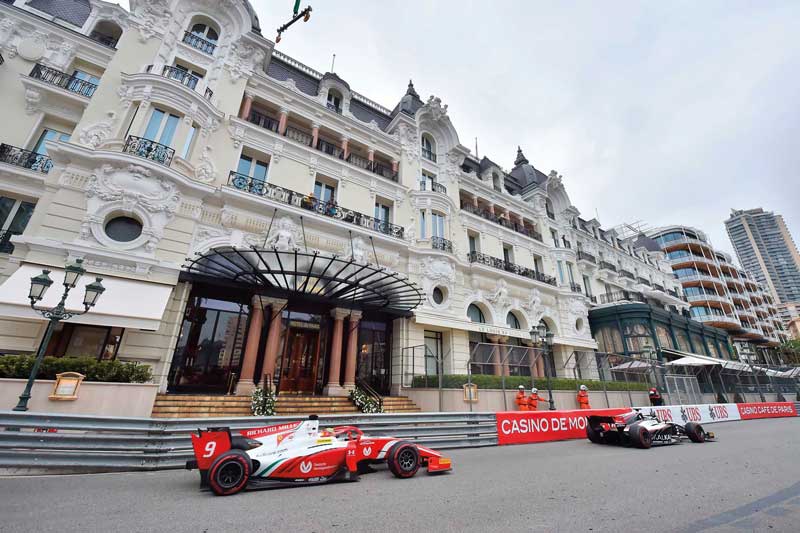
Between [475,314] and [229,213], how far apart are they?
14301 millimetres

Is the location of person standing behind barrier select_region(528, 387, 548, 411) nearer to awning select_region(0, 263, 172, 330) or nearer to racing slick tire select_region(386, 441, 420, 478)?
racing slick tire select_region(386, 441, 420, 478)

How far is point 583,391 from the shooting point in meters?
15.5

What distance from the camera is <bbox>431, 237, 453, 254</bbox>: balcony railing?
1847 cm

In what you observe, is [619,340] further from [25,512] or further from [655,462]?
[25,512]

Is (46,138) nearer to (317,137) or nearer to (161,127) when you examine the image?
(161,127)

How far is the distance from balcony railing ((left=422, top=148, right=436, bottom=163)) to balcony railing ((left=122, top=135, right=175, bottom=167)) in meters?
14.3

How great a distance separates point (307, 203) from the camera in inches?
592

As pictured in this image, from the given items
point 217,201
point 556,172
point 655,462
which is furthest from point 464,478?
point 556,172

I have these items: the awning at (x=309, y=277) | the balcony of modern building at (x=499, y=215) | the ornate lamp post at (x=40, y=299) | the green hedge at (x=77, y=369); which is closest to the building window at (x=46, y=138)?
the awning at (x=309, y=277)

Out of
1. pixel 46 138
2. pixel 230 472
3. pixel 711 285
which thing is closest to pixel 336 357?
pixel 230 472

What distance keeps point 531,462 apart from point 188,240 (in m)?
13.2

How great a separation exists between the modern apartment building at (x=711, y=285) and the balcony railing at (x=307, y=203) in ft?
154

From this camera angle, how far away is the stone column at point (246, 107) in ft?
52.1

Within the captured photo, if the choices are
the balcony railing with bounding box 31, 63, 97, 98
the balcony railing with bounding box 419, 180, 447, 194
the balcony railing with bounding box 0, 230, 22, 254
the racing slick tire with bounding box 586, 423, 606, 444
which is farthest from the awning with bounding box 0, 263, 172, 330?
the balcony railing with bounding box 419, 180, 447, 194
